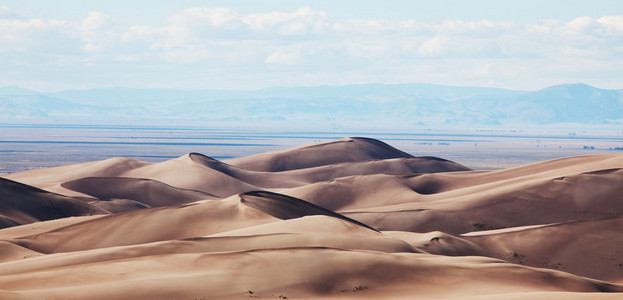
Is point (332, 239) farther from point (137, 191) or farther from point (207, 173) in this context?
point (207, 173)

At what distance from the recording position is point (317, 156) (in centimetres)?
12631

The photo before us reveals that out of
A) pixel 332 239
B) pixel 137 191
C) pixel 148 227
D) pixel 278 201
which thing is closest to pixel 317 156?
pixel 137 191

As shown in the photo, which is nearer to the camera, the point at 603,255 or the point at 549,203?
the point at 603,255

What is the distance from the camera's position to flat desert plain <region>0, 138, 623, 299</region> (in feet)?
87.6

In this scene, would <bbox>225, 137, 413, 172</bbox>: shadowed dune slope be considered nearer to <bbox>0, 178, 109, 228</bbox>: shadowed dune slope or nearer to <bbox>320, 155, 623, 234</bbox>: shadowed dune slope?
<bbox>320, 155, 623, 234</bbox>: shadowed dune slope

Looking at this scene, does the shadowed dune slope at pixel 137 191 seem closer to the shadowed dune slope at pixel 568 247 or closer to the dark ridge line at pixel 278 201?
the dark ridge line at pixel 278 201

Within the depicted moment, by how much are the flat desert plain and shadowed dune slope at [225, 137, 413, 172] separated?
26.6 meters

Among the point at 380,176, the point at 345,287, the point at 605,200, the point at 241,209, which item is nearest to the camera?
the point at 345,287

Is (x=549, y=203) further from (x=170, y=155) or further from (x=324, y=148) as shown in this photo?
(x=170, y=155)

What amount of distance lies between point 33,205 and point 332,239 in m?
34.8

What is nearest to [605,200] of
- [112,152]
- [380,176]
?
[380,176]

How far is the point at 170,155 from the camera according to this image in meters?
189

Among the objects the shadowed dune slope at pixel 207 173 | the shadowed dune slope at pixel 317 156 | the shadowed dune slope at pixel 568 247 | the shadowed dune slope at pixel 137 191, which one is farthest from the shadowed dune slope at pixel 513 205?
the shadowed dune slope at pixel 317 156

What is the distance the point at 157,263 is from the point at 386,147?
108 metres
